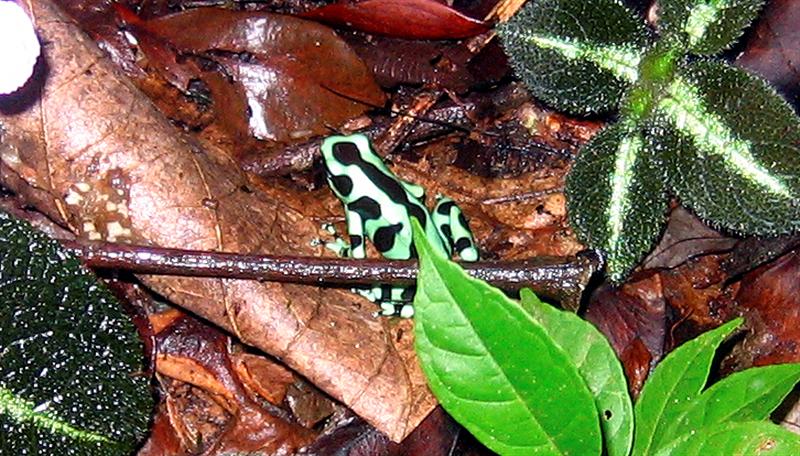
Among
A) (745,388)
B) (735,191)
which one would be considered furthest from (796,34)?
(745,388)

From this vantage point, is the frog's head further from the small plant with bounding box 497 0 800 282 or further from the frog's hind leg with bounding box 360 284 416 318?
the small plant with bounding box 497 0 800 282

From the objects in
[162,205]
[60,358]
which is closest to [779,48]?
[162,205]

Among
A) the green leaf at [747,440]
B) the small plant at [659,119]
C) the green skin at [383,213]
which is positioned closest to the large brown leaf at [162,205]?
the green skin at [383,213]

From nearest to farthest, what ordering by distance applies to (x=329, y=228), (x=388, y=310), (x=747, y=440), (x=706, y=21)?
(x=747, y=440) < (x=706, y=21) < (x=388, y=310) < (x=329, y=228)

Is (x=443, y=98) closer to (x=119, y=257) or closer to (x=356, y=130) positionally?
(x=356, y=130)

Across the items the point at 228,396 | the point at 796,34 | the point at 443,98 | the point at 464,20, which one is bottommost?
the point at 228,396

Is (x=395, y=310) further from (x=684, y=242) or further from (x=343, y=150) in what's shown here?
(x=684, y=242)

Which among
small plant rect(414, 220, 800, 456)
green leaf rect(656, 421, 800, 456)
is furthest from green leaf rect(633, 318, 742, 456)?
green leaf rect(656, 421, 800, 456)
